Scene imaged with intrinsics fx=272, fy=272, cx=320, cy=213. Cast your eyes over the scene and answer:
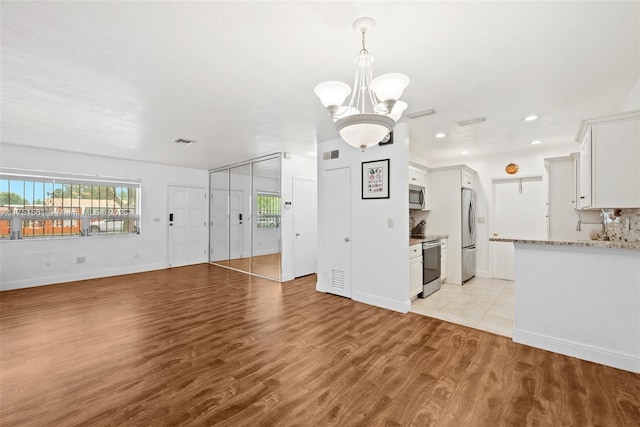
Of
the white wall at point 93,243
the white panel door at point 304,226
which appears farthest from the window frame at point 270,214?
the white wall at point 93,243

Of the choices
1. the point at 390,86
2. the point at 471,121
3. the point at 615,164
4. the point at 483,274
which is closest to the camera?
the point at 390,86

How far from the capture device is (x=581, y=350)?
8.36 feet

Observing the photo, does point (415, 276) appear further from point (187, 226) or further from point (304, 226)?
point (187, 226)

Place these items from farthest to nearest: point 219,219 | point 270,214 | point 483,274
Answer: point 219,219
point 270,214
point 483,274

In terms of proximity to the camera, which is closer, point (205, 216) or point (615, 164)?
point (615, 164)

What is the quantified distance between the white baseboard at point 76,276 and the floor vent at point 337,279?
4653 mm

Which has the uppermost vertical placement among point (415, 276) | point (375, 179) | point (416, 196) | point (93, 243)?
point (375, 179)

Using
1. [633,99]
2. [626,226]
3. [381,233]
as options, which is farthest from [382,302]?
[633,99]

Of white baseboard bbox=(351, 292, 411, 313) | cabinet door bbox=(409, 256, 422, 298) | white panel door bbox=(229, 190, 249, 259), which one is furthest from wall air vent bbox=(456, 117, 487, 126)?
white panel door bbox=(229, 190, 249, 259)

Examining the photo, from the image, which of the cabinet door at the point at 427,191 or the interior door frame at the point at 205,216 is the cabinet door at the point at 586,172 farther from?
the interior door frame at the point at 205,216

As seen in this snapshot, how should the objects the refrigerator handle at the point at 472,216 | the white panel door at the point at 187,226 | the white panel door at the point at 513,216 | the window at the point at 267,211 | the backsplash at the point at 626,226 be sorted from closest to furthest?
the backsplash at the point at 626,226, the white panel door at the point at 513,216, the refrigerator handle at the point at 472,216, the window at the point at 267,211, the white panel door at the point at 187,226

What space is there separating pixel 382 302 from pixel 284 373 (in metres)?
2.01

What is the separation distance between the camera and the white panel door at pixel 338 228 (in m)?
4.38

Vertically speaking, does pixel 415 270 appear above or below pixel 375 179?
below
